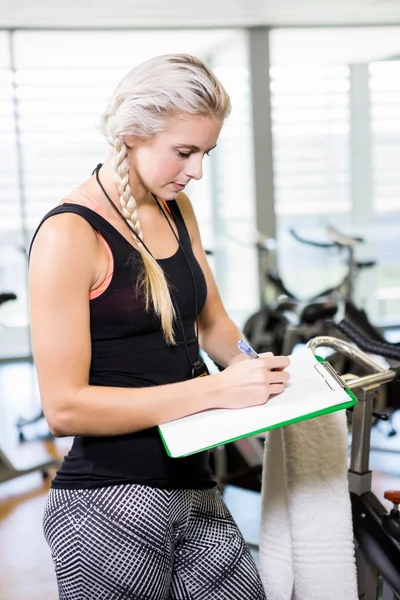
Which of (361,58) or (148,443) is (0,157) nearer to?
(361,58)

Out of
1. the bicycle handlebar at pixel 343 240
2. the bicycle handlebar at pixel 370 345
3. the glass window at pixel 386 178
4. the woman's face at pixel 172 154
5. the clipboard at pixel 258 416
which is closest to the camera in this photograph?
the clipboard at pixel 258 416

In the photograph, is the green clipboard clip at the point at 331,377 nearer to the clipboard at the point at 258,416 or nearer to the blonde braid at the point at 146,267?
the clipboard at the point at 258,416

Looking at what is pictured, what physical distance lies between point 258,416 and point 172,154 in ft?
1.27

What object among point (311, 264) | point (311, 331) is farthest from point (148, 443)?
point (311, 264)

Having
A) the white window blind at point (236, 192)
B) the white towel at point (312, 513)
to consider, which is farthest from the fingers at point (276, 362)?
the white window blind at point (236, 192)

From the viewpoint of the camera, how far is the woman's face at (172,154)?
105 centimetres

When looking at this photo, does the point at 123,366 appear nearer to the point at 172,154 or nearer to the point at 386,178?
the point at 172,154

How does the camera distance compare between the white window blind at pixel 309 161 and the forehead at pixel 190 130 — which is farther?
the white window blind at pixel 309 161

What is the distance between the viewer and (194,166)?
108 centimetres

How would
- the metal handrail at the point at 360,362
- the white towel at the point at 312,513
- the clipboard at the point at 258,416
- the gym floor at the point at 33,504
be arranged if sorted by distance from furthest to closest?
the gym floor at the point at 33,504, the metal handrail at the point at 360,362, the white towel at the point at 312,513, the clipboard at the point at 258,416

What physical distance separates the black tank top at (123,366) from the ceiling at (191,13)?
13.9 ft

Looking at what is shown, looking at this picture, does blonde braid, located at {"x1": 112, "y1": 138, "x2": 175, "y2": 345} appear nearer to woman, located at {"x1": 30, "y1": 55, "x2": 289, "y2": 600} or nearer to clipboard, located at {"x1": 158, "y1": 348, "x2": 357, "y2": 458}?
woman, located at {"x1": 30, "y1": 55, "x2": 289, "y2": 600}

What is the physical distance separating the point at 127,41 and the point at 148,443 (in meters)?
5.21

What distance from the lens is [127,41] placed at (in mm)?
5770
